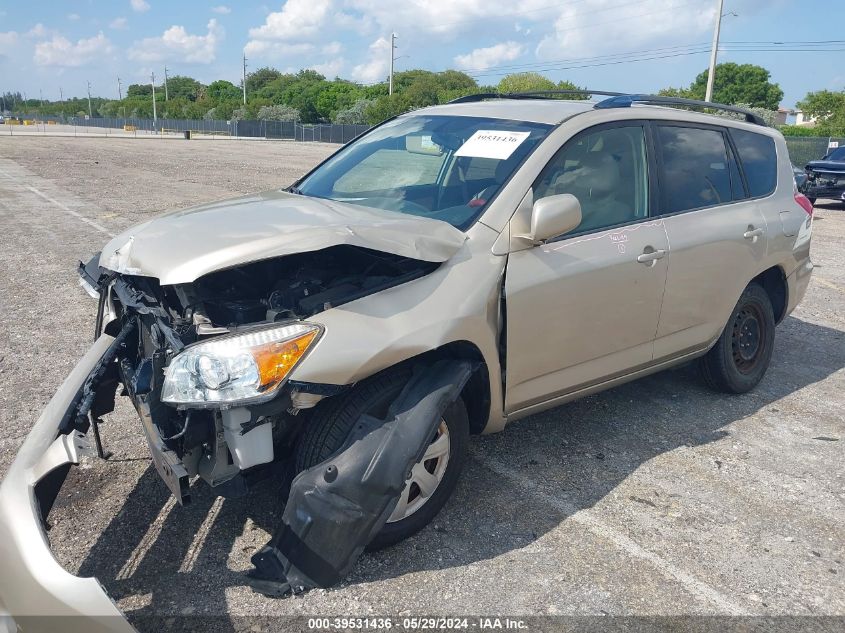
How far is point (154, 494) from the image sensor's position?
339 centimetres

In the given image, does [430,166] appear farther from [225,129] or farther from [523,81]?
[523,81]

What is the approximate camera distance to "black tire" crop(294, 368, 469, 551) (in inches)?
109

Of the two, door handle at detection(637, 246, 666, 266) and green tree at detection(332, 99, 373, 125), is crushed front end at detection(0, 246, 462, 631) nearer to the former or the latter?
door handle at detection(637, 246, 666, 266)

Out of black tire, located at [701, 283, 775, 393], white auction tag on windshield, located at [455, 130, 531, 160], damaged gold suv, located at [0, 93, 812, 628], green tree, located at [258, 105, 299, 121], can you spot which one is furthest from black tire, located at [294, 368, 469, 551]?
green tree, located at [258, 105, 299, 121]

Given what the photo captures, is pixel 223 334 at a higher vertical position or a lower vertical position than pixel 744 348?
higher

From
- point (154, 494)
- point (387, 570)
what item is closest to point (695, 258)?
point (387, 570)

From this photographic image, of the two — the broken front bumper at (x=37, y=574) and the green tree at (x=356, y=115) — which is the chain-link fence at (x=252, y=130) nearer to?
the green tree at (x=356, y=115)

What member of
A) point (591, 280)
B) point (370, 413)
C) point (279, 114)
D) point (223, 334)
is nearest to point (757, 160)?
point (591, 280)

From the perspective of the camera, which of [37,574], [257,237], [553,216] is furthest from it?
[553,216]

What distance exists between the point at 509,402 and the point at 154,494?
A: 1.74 meters

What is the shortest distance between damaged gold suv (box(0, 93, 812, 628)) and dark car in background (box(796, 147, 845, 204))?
48.9 feet

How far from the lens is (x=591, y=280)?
3.52 m

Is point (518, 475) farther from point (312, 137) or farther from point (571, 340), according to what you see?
point (312, 137)

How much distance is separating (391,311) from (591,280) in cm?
119
